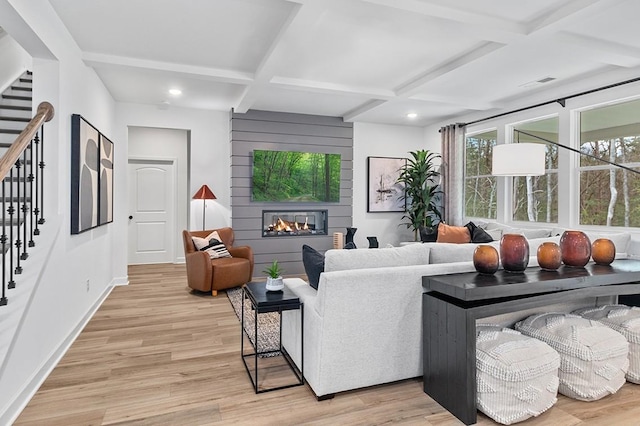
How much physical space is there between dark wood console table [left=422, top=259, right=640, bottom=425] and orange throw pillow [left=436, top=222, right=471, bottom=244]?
2625 millimetres

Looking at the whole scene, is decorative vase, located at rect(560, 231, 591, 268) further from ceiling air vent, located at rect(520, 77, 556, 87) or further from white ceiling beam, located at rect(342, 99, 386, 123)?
white ceiling beam, located at rect(342, 99, 386, 123)

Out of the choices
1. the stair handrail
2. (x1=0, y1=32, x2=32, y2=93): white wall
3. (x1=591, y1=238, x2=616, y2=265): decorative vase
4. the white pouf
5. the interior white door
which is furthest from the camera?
the interior white door

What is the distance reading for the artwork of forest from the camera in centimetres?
589

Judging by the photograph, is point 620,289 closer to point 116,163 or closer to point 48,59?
point 48,59

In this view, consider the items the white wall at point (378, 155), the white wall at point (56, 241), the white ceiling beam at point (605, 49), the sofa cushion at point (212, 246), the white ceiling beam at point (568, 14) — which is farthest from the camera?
the white wall at point (378, 155)

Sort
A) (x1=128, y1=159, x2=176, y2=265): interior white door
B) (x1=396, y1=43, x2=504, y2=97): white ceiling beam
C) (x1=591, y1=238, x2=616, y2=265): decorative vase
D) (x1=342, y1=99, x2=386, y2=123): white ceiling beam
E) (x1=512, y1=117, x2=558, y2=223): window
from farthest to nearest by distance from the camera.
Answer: (x1=128, y1=159, x2=176, y2=265): interior white door → (x1=342, y1=99, x2=386, y2=123): white ceiling beam → (x1=512, y1=117, x2=558, y2=223): window → (x1=396, y1=43, x2=504, y2=97): white ceiling beam → (x1=591, y1=238, x2=616, y2=265): decorative vase

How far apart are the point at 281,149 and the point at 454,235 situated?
2954 millimetres

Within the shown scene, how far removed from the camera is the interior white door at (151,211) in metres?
6.85

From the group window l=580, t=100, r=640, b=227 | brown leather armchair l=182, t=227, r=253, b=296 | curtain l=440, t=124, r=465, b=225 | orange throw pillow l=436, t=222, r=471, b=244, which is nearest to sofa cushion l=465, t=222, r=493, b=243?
orange throw pillow l=436, t=222, r=471, b=244

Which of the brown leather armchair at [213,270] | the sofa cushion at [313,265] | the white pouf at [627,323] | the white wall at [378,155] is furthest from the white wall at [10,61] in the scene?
the white pouf at [627,323]

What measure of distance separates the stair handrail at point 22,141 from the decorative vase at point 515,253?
9.36 feet

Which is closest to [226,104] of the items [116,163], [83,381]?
[116,163]

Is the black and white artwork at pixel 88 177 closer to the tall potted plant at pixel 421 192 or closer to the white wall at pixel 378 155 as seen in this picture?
the white wall at pixel 378 155

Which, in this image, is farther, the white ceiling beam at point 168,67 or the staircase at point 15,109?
the white ceiling beam at point 168,67
